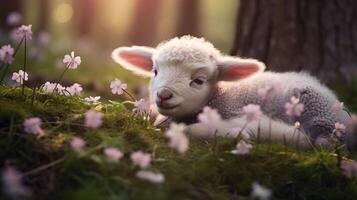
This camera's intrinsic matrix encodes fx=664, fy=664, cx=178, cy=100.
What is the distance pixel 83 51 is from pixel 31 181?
18120 mm

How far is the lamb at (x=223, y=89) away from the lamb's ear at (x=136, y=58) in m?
0.15

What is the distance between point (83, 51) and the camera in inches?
846

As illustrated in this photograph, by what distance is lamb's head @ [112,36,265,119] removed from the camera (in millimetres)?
5445

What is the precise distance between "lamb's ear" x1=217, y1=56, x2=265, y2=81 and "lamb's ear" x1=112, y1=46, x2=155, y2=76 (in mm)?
707

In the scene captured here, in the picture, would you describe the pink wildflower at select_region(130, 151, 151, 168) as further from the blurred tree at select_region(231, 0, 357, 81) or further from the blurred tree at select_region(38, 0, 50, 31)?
the blurred tree at select_region(38, 0, 50, 31)

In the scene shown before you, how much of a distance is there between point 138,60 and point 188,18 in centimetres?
1848

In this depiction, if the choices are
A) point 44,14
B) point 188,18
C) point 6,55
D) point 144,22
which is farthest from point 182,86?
point 144,22

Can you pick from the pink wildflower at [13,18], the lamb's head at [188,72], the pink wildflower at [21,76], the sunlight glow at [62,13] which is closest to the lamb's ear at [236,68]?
the lamb's head at [188,72]

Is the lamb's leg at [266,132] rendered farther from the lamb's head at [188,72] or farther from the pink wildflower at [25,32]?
the pink wildflower at [25,32]

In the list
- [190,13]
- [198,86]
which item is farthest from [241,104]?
[190,13]

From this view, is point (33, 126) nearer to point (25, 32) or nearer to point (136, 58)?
point (25, 32)

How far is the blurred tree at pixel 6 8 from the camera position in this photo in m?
20.7

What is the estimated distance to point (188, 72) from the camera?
18.5 ft

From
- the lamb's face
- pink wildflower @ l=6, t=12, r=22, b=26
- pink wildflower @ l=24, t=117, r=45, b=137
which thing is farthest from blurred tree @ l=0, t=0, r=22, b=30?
pink wildflower @ l=24, t=117, r=45, b=137
